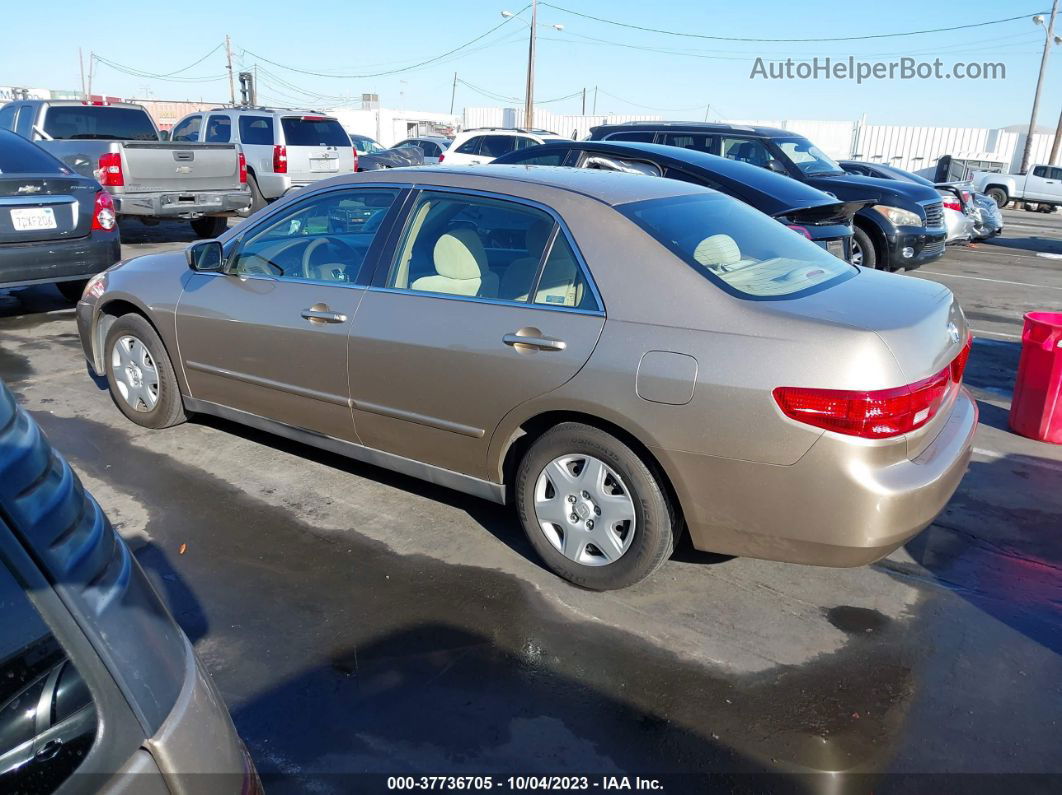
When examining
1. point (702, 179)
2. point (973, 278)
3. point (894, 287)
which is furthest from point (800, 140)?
point (894, 287)

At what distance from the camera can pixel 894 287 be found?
3609mm

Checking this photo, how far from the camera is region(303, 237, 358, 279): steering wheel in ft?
13.8

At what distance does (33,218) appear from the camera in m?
7.21

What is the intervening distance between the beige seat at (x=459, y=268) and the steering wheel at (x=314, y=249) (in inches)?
19.3

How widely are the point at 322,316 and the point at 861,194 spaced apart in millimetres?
8457

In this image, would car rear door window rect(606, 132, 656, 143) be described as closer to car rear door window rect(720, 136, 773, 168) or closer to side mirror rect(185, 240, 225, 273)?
car rear door window rect(720, 136, 773, 168)

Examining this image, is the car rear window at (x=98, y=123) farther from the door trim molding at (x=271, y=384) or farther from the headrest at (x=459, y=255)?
the headrest at (x=459, y=255)

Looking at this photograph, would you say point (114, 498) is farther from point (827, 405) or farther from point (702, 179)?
point (702, 179)

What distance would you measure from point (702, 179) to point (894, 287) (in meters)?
4.07

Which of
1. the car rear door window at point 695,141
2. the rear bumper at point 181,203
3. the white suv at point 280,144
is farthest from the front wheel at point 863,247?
the white suv at point 280,144

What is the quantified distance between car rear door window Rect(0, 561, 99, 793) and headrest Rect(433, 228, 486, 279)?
2817 mm

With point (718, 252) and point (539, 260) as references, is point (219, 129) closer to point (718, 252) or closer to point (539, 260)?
point (539, 260)

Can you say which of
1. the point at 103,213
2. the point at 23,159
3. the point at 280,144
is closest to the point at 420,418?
the point at 103,213

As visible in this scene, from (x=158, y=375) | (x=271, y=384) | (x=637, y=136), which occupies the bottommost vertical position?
(x=158, y=375)
